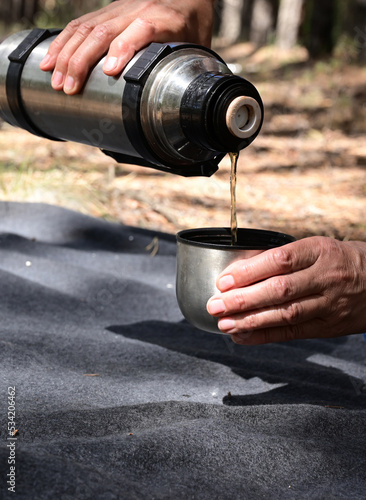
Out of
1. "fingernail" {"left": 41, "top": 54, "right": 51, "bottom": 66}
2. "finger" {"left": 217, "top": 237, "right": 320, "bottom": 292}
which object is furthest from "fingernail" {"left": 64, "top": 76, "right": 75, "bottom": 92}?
"finger" {"left": 217, "top": 237, "right": 320, "bottom": 292}

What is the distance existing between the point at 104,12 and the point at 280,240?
0.78m

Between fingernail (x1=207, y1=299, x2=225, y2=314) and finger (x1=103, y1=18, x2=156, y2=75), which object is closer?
fingernail (x1=207, y1=299, x2=225, y2=314)

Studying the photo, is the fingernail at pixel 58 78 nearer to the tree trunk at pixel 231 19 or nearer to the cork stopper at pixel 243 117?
the cork stopper at pixel 243 117

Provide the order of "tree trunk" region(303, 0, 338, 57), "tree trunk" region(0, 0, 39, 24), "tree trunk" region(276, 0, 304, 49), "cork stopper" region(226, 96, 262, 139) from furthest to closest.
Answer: "tree trunk" region(0, 0, 39, 24)
"tree trunk" region(276, 0, 304, 49)
"tree trunk" region(303, 0, 338, 57)
"cork stopper" region(226, 96, 262, 139)

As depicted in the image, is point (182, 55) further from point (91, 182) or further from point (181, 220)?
point (91, 182)

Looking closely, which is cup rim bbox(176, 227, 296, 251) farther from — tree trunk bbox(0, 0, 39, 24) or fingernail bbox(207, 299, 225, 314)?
tree trunk bbox(0, 0, 39, 24)

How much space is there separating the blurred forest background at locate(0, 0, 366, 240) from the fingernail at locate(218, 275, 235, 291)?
8.25ft

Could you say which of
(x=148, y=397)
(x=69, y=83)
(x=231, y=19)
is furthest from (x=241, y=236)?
(x=231, y=19)

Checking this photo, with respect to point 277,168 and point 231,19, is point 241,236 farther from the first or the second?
point 231,19

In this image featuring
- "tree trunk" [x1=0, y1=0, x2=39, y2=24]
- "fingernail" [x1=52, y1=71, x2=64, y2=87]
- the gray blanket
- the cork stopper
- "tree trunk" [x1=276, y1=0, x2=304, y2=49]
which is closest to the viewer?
the gray blanket

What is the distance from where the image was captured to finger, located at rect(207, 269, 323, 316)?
136 centimetres

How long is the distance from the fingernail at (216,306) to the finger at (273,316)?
0.03 meters

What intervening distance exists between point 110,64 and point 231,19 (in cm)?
1598

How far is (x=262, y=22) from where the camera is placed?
13.4 metres
